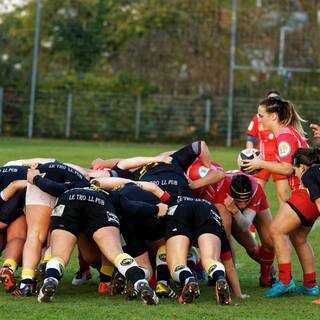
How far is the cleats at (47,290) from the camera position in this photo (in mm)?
7863

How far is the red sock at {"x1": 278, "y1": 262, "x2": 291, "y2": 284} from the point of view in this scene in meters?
8.83

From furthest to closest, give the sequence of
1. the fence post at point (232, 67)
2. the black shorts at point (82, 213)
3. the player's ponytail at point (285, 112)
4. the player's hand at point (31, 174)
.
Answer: the fence post at point (232, 67) → the player's ponytail at point (285, 112) → the player's hand at point (31, 174) → the black shorts at point (82, 213)

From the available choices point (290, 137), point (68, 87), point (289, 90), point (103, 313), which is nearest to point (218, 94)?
point (289, 90)

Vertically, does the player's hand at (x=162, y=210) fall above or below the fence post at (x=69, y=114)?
below

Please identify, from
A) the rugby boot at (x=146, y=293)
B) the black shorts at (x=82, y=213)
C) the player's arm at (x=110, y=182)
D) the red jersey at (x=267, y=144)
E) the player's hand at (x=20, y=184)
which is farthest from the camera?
the red jersey at (x=267, y=144)

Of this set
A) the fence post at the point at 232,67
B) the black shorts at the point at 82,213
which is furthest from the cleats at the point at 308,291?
the fence post at the point at 232,67

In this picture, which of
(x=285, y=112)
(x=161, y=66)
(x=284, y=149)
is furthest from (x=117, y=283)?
(x=161, y=66)

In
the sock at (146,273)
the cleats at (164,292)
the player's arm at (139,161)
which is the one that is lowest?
the cleats at (164,292)

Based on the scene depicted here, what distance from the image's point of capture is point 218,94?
34.7 m

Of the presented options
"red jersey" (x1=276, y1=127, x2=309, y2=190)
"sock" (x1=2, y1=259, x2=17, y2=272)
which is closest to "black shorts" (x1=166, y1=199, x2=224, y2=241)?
"sock" (x1=2, y1=259, x2=17, y2=272)

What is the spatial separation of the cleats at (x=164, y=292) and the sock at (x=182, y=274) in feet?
0.93

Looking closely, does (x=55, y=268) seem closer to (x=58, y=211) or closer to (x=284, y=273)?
(x=58, y=211)

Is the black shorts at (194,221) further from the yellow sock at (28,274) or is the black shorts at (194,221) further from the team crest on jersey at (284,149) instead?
the team crest on jersey at (284,149)

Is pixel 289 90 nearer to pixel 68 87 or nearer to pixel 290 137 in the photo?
pixel 68 87
